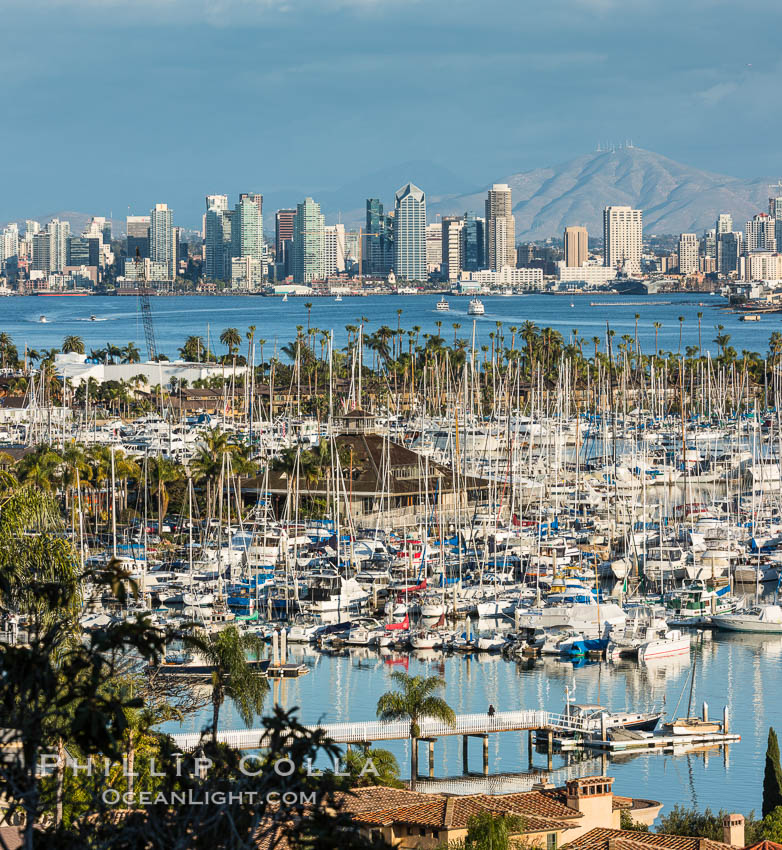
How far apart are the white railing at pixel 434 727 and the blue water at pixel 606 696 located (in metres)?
0.61

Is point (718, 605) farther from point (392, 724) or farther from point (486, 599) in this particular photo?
point (392, 724)

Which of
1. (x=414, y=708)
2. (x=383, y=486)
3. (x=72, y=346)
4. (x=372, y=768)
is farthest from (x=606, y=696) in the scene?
(x=72, y=346)

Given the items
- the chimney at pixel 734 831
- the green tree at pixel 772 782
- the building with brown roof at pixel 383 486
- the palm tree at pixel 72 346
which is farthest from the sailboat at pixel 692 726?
the palm tree at pixel 72 346

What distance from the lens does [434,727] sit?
26.6 m

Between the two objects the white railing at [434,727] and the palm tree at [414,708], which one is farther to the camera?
the palm tree at [414,708]

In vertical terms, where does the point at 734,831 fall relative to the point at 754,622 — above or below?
above

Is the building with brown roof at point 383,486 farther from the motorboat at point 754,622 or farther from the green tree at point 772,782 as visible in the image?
the green tree at point 772,782

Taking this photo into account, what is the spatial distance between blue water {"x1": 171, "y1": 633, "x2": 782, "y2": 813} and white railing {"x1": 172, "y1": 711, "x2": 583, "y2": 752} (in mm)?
613

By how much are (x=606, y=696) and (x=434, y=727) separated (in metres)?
7.17

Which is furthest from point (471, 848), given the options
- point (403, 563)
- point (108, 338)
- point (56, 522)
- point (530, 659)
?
point (108, 338)

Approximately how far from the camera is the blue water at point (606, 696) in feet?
87.8

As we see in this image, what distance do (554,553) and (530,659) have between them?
761 centimetres

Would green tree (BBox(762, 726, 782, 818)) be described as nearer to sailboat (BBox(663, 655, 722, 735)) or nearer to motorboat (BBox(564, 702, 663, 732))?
motorboat (BBox(564, 702, 663, 732))

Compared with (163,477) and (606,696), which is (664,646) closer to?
(606,696)
